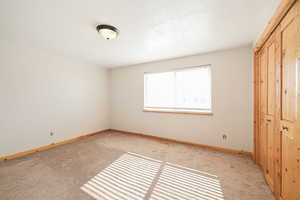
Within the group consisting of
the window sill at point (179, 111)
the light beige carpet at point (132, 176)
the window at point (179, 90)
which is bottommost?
the light beige carpet at point (132, 176)

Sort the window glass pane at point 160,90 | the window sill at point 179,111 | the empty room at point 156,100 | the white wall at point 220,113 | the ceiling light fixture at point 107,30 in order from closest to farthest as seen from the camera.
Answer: the empty room at point 156,100, the ceiling light fixture at point 107,30, the white wall at point 220,113, the window sill at point 179,111, the window glass pane at point 160,90

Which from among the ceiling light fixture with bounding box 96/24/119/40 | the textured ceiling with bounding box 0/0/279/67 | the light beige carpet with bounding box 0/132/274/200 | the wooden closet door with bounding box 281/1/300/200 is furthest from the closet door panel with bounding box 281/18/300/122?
the ceiling light fixture with bounding box 96/24/119/40

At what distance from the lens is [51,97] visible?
2953 mm

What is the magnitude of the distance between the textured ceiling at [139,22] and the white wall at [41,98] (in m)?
0.45

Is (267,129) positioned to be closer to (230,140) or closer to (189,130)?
(230,140)

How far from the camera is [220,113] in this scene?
9.00ft

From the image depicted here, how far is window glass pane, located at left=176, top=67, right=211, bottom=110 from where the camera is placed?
118 inches

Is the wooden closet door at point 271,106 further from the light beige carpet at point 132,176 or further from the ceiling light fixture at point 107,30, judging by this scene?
the ceiling light fixture at point 107,30

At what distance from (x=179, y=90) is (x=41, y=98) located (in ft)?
11.8

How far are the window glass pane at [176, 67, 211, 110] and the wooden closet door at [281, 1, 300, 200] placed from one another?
1.75 metres

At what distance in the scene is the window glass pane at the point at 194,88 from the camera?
2.99 m

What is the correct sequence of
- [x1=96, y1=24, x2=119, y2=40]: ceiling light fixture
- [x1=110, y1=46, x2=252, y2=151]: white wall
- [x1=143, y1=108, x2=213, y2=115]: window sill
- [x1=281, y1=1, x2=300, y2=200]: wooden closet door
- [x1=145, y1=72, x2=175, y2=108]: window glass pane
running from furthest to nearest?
[x1=145, y1=72, x2=175, y2=108]: window glass pane
[x1=143, y1=108, x2=213, y2=115]: window sill
[x1=110, y1=46, x2=252, y2=151]: white wall
[x1=96, y1=24, x2=119, y2=40]: ceiling light fixture
[x1=281, y1=1, x2=300, y2=200]: wooden closet door

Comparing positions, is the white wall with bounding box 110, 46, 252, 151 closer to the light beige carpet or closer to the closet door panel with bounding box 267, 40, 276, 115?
the light beige carpet

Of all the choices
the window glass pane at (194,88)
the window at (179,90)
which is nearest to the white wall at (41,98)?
the window at (179,90)
